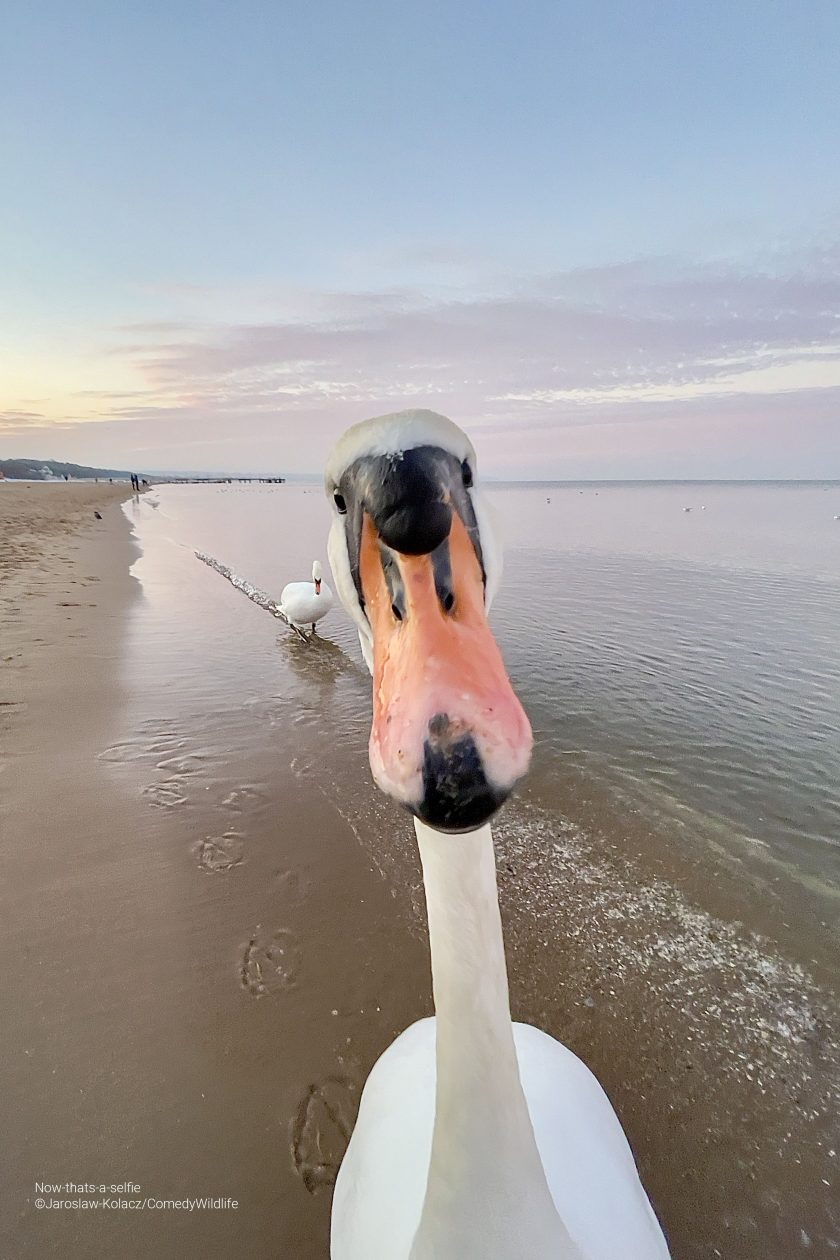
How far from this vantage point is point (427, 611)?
1.11 meters

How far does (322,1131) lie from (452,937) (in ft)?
6.34

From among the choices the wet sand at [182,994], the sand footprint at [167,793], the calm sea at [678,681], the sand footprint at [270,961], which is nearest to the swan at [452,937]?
the calm sea at [678,681]

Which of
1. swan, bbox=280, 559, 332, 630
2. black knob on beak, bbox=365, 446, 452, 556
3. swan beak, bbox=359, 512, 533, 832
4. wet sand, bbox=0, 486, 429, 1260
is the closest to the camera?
swan beak, bbox=359, 512, 533, 832

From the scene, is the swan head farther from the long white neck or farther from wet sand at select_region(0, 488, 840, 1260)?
wet sand at select_region(0, 488, 840, 1260)

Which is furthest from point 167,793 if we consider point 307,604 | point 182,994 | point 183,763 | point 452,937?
point 307,604

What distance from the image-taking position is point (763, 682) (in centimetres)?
859

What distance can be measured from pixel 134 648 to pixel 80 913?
5980 mm

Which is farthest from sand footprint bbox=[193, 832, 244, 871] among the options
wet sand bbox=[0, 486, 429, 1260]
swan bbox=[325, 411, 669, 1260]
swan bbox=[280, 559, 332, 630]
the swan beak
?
swan bbox=[280, 559, 332, 630]

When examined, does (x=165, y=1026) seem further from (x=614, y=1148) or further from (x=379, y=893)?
(x=614, y=1148)

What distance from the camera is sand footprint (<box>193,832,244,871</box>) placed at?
4.50 meters

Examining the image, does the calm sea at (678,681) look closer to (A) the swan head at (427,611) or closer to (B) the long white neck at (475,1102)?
(A) the swan head at (427,611)

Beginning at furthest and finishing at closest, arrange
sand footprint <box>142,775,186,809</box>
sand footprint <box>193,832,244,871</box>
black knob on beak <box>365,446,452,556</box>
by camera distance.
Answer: sand footprint <box>142,775,186,809</box> < sand footprint <box>193,832,244,871</box> < black knob on beak <box>365,446,452,556</box>

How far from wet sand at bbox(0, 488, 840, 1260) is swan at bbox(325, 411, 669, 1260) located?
648 mm

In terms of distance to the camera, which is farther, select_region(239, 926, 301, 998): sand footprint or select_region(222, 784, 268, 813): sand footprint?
select_region(222, 784, 268, 813): sand footprint
